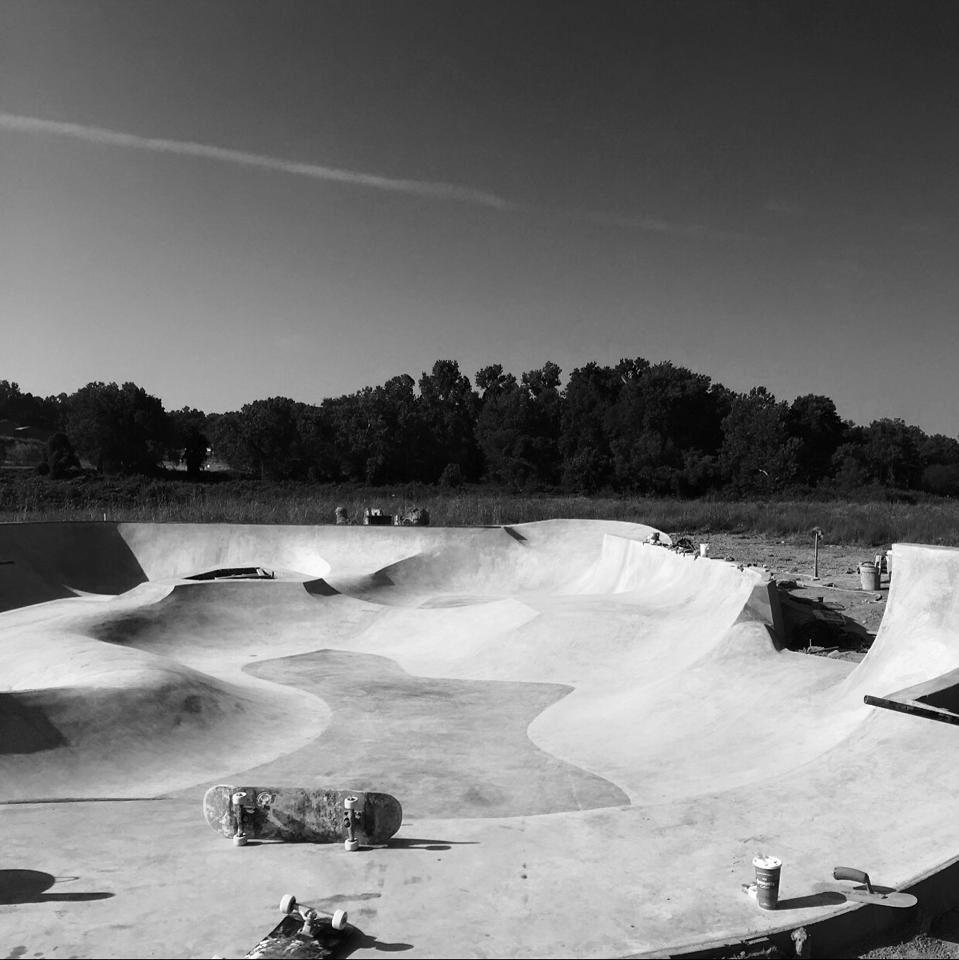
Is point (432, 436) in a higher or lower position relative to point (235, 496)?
higher

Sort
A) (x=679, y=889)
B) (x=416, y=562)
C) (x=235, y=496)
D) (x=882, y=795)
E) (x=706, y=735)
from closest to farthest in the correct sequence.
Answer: (x=679, y=889), (x=882, y=795), (x=706, y=735), (x=416, y=562), (x=235, y=496)

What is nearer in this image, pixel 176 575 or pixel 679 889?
pixel 679 889

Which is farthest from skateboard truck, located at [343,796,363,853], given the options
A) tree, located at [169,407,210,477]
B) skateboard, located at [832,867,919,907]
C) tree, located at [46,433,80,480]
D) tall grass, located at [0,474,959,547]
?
tree, located at [169,407,210,477]

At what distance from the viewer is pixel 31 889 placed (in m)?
4.80

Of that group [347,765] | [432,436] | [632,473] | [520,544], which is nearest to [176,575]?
[520,544]

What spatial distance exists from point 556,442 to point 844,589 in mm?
53535

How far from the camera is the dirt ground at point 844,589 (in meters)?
3.95

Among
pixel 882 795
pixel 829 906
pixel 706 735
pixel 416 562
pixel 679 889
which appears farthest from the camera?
pixel 416 562

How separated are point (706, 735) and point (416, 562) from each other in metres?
14.4

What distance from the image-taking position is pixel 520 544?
76.8ft

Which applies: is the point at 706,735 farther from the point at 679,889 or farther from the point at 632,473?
the point at 632,473

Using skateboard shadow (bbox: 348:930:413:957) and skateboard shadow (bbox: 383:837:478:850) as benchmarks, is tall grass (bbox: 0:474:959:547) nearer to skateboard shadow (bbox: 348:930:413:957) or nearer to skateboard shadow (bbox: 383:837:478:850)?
skateboard shadow (bbox: 383:837:478:850)

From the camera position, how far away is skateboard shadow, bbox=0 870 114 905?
14.9ft

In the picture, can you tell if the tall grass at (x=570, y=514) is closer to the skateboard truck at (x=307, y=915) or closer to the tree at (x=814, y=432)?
the tree at (x=814, y=432)
